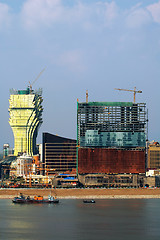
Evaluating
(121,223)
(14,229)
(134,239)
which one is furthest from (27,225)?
(134,239)

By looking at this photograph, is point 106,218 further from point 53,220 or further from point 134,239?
point 134,239

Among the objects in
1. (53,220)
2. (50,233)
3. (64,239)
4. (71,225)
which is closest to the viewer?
(64,239)

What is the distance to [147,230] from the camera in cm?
16425

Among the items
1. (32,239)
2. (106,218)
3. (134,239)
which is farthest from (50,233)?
(106,218)

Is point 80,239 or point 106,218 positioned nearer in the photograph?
point 80,239

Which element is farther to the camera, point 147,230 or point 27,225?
point 27,225

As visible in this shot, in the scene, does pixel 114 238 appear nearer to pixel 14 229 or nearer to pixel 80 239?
pixel 80 239

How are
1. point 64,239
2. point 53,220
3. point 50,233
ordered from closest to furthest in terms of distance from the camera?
point 64,239 → point 50,233 → point 53,220

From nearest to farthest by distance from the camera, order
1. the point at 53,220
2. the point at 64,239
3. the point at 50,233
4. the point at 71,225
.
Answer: the point at 64,239
the point at 50,233
the point at 71,225
the point at 53,220

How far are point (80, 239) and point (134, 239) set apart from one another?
481 inches

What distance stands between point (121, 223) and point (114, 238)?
30.6m

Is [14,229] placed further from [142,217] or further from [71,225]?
[142,217]

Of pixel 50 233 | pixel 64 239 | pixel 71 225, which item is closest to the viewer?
pixel 64 239

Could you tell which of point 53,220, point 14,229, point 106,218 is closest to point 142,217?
point 106,218
